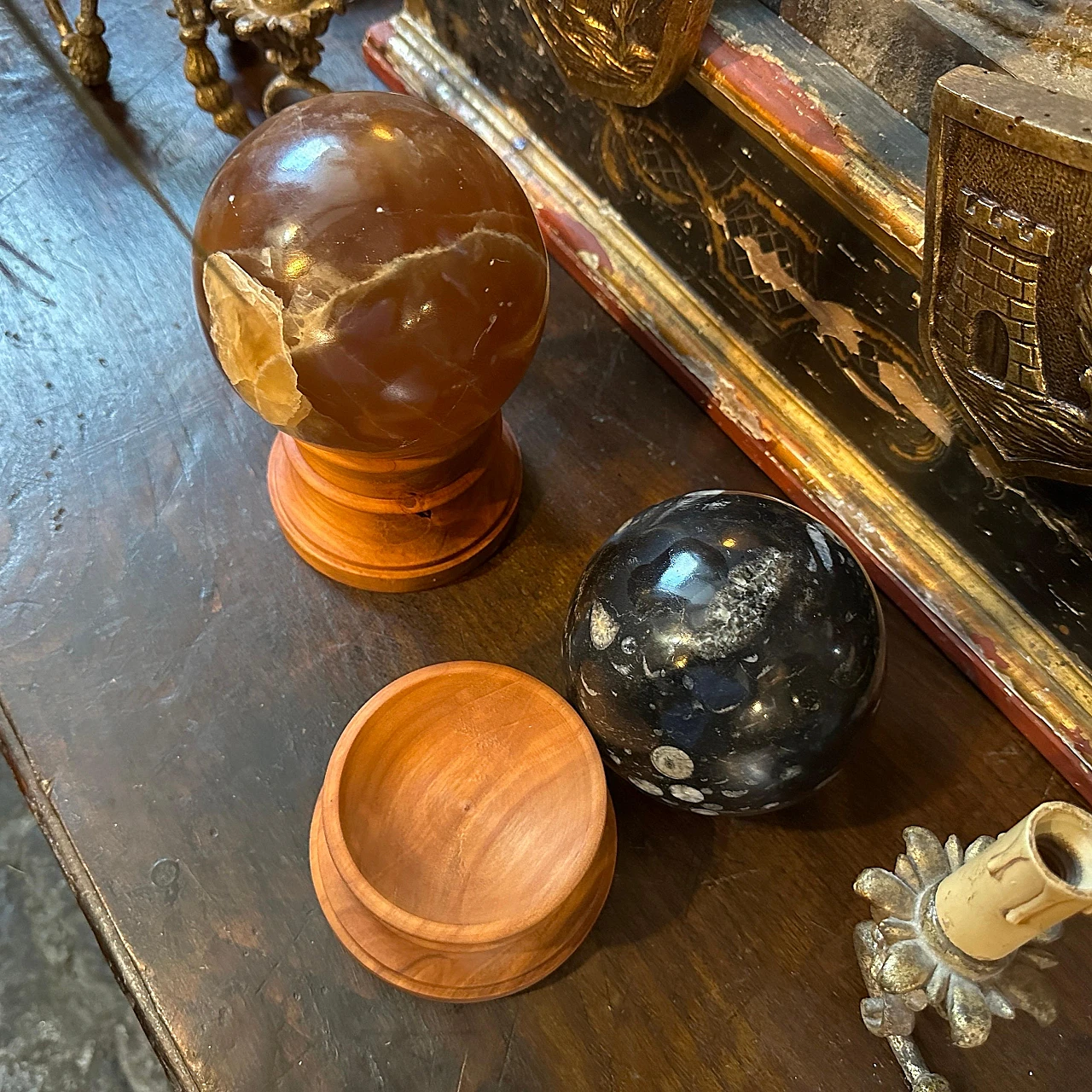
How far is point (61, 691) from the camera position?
0.75 metres

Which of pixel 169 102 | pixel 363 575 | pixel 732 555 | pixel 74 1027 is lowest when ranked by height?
pixel 74 1027

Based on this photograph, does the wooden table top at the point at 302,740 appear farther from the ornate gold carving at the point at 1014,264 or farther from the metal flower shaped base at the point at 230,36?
the ornate gold carving at the point at 1014,264

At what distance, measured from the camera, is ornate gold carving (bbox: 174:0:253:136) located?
96 centimetres

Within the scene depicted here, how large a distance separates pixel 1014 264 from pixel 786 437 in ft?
1.02

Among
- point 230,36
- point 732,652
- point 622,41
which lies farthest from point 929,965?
point 230,36

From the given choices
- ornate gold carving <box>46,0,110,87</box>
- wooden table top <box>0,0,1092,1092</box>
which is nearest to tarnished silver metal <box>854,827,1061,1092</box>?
wooden table top <box>0,0,1092,1092</box>

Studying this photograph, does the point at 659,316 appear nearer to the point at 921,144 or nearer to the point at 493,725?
the point at 921,144

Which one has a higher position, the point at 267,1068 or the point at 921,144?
the point at 921,144

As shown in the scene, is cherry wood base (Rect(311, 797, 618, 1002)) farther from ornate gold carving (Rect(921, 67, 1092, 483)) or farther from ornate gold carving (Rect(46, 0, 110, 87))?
ornate gold carving (Rect(46, 0, 110, 87))

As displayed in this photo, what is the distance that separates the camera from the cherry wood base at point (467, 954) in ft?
2.01

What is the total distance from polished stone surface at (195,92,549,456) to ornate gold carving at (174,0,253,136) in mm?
445

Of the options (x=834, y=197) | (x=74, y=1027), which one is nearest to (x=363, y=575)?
(x=834, y=197)

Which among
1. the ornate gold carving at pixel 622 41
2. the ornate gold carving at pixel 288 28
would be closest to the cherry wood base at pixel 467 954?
the ornate gold carving at pixel 622 41

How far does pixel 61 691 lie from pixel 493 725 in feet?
1.10
